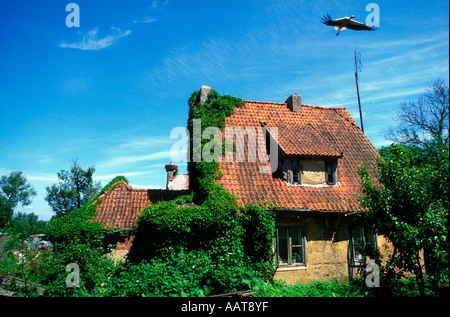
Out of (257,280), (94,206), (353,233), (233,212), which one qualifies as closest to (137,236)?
(94,206)

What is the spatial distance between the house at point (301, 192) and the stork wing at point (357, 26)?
498 cm

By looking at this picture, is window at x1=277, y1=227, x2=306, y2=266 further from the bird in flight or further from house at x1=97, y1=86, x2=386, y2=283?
the bird in flight

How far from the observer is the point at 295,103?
50.0 feet

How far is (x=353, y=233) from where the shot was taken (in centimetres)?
1101

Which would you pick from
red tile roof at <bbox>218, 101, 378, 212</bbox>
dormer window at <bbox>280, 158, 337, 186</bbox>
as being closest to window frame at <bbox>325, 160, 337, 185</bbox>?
dormer window at <bbox>280, 158, 337, 186</bbox>

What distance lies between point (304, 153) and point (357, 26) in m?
5.19

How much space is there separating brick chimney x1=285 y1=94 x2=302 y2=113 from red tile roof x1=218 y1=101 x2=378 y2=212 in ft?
0.95

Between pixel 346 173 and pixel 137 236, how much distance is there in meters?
10.2

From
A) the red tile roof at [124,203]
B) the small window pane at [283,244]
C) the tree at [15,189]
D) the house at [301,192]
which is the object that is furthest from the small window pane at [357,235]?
the tree at [15,189]

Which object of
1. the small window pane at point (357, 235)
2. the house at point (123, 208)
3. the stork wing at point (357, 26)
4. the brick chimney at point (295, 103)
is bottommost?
the small window pane at point (357, 235)

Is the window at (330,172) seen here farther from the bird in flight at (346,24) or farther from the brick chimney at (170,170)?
the brick chimney at (170,170)

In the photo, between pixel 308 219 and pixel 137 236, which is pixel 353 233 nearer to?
pixel 308 219

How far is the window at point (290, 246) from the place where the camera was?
10.3m

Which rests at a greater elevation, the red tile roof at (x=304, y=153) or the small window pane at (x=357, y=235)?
the red tile roof at (x=304, y=153)
